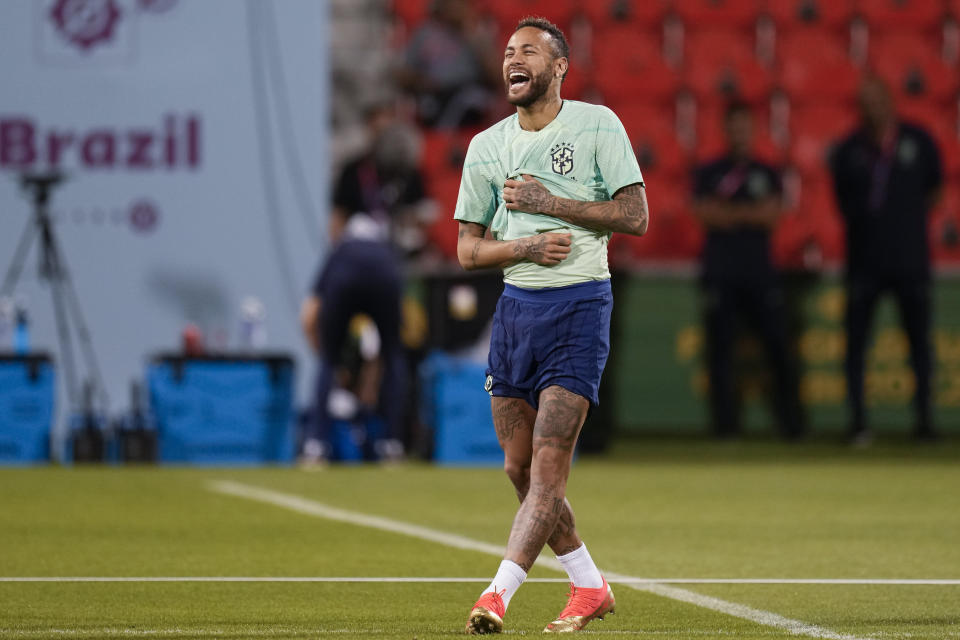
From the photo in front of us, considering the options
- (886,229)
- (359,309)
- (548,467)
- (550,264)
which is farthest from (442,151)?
(548,467)

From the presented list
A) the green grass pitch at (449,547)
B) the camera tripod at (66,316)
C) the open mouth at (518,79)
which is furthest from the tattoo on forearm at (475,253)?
the camera tripod at (66,316)

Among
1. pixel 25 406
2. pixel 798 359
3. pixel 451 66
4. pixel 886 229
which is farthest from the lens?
pixel 451 66

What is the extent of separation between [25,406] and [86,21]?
295cm

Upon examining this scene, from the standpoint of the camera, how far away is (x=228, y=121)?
13.7m

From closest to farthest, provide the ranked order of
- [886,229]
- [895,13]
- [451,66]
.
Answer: [886,229], [451,66], [895,13]

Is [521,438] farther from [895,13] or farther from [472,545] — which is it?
[895,13]

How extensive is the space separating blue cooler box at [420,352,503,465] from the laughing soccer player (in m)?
7.45

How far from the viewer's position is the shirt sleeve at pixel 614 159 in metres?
5.50

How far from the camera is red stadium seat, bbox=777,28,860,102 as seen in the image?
19.7 m

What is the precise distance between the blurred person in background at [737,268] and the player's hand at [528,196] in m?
10.0

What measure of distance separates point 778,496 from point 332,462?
13.3 feet

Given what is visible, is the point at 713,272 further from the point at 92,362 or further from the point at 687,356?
the point at 92,362

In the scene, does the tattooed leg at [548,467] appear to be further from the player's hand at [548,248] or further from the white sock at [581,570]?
the player's hand at [548,248]

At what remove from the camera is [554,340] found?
549 cm
